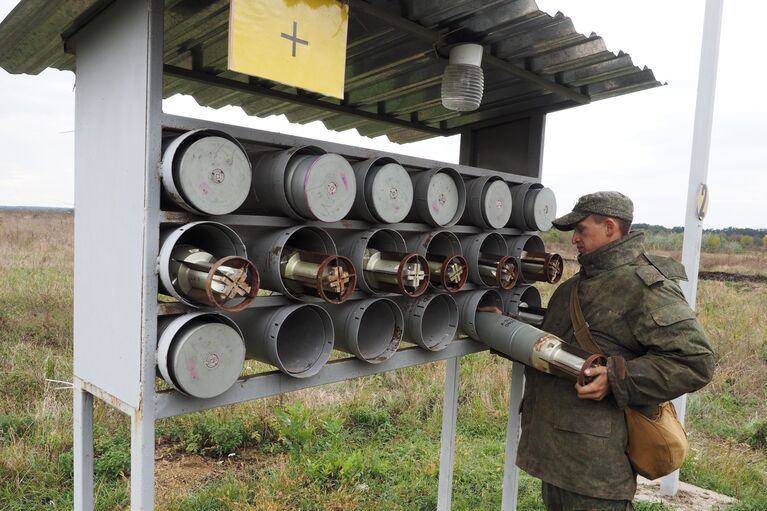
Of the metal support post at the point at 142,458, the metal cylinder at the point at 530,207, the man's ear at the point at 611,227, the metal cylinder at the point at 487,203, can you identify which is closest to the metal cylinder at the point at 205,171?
the metal support post at the point at 142,458

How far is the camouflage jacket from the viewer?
7.18 ft

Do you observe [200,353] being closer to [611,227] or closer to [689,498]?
[611,227]

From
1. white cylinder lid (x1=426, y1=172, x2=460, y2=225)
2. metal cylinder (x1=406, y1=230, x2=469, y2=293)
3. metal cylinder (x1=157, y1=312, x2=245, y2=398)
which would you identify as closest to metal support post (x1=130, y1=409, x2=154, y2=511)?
metal cylinder (x1=157, y1=312, x2=245, y2=398)

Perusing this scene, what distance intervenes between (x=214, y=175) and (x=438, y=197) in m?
1.16

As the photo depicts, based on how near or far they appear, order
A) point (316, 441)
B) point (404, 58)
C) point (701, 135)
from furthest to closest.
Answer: point (316, 441), point (701, 135), point (404, 58)

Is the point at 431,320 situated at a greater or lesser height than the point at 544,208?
lesser

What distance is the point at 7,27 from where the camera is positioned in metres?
2.31

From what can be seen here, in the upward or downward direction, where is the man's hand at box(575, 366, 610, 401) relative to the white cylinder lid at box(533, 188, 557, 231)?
downward

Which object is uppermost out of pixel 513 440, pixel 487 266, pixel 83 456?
pixel 487 266

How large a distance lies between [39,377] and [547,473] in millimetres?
4741

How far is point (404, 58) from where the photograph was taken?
2990 mm

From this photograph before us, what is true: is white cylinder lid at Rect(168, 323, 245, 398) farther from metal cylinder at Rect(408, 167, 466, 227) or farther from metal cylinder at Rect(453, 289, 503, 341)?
metal cylinder at Rect(453, 289, 503, 341)

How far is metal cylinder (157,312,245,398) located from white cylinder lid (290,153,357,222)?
0.52m

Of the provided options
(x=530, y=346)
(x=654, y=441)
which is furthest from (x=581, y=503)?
(x=530, y=346)
